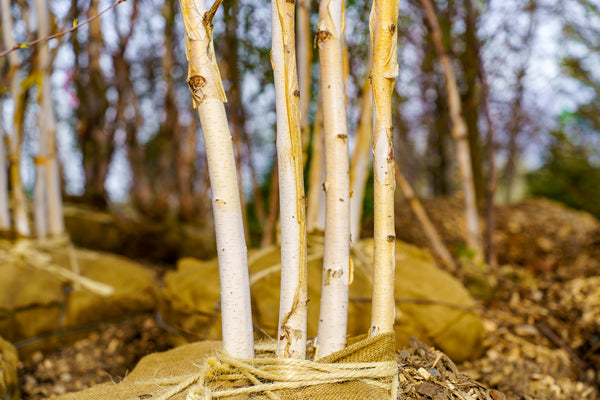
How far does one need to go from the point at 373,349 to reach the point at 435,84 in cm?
632

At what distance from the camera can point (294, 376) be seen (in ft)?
4.05

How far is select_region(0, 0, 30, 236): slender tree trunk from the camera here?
309 centimetres

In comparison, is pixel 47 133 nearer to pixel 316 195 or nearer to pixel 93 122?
pixel 93 122

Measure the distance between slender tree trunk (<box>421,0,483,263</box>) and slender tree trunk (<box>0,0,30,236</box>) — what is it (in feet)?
9.36

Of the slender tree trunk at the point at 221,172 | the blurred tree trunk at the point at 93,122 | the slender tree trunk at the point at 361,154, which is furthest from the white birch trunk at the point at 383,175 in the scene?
the blurred tree trunk at the point at 93,122

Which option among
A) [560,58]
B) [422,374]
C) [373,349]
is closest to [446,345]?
[422,374]

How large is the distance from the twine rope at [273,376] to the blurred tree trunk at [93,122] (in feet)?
14.0

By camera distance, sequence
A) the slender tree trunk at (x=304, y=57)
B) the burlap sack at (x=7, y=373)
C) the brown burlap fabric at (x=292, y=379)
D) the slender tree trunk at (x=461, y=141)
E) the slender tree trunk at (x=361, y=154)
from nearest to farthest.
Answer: the brown burlap fabric at (x=292, y=379), the burlap sack at (x=7, y=373), the slender tree trunk at (x=304, y=57), the slender tree trunk at (x=361, y=154), the slender tree trunk at (x=461, y=141)

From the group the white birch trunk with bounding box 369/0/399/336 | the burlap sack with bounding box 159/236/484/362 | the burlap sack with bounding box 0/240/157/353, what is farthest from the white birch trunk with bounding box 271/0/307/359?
the burlap sack with bounding box 0/240/157/353

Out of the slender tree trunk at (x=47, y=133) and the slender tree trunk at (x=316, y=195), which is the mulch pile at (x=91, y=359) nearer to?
the slender tree trunk at (x=47, y=133)

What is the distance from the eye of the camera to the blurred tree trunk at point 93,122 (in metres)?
4.76

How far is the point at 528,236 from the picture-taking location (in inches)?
207

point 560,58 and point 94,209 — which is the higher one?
point 560,58

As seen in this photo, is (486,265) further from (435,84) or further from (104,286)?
(435,84)
